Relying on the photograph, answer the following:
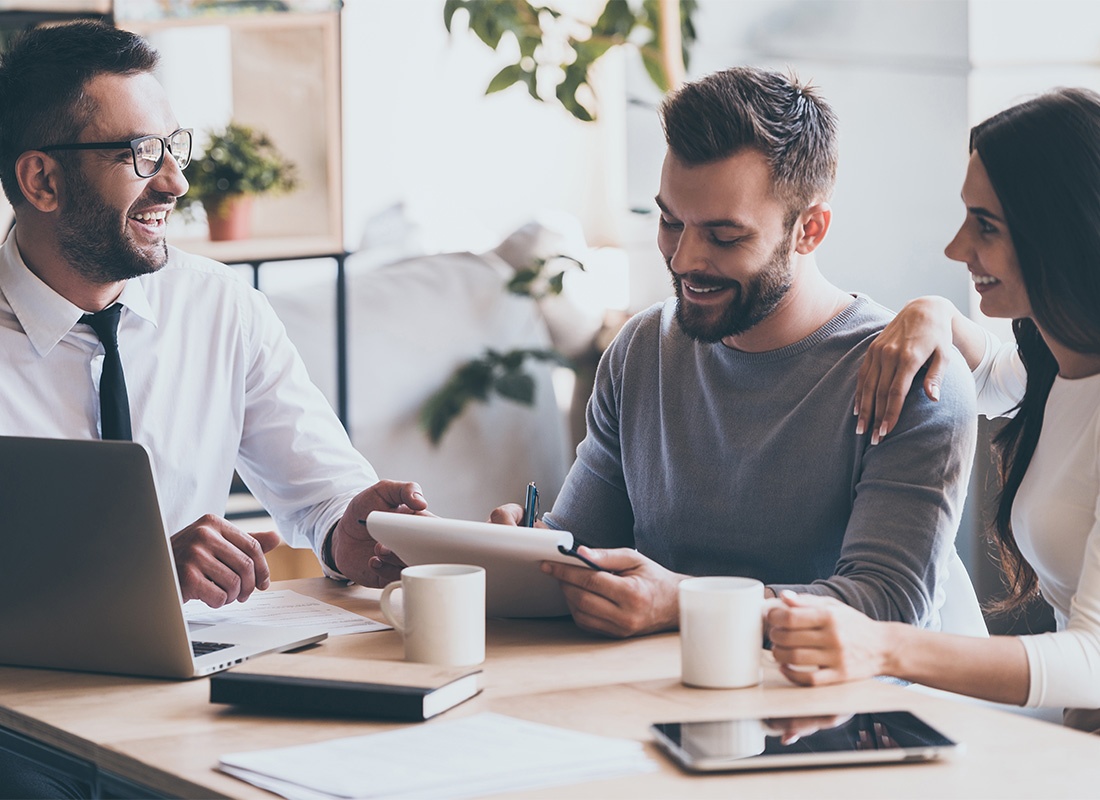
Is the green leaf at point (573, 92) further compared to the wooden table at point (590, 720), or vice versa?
the green leaf at point (573, 92)

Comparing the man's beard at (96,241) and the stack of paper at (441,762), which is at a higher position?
the man's beard at (96,241)

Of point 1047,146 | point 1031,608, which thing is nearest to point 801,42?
point 1031,608

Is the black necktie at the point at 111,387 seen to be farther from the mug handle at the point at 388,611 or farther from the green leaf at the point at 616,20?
the green leaf at the point at 616,20

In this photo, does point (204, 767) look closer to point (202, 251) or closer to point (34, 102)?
point (34, 102)

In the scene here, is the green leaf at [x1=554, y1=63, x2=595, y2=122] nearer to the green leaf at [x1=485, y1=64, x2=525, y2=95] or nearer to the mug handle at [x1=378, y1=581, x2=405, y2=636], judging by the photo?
the green leaf at [x1=485, y1=64, x2=525, y2=95]

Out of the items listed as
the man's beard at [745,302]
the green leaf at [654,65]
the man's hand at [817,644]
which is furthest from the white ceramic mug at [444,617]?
the green leaf at [654,65]

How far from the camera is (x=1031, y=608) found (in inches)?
84.0

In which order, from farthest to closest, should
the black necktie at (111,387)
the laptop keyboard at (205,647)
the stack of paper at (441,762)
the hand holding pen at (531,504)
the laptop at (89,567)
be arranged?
the black necktie at (111,387)
the hand holding pen at (531,504)
the laptop keyboard at (205,647)
the laptop at (89,567)
the stack of paper at (441,762)

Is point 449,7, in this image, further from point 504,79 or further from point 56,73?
point 56,73

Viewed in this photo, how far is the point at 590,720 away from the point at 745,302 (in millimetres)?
723

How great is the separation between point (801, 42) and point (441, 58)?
6.45 feet

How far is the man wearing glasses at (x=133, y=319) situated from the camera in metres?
1.74

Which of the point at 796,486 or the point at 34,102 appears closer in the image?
the point at 796,486

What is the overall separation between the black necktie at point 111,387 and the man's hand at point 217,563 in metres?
0.40
